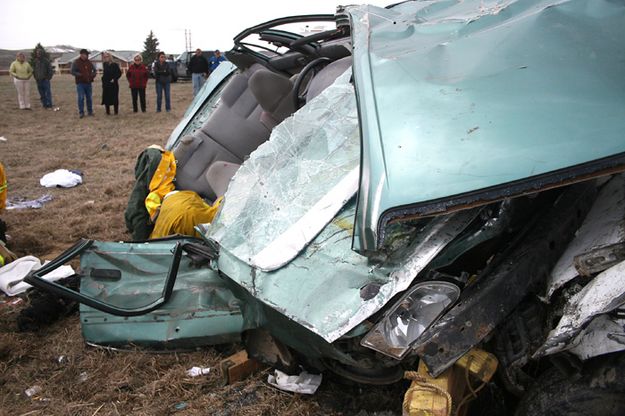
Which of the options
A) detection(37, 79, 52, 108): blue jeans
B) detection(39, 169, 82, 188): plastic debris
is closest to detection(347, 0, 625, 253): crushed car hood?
detection(39, 169, 82, 188): plastic debris

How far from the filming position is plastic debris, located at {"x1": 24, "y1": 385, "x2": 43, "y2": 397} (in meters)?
2.56

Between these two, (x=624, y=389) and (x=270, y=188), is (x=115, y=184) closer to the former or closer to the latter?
(x=270, y=188)

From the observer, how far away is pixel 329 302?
1.91 m

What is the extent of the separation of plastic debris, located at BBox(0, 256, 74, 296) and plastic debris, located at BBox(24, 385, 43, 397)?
3.08 ft

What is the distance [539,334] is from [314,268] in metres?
0.82

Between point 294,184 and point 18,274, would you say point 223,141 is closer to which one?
point 18,274

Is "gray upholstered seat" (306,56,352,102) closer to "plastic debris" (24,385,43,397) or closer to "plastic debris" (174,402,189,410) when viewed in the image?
"plastic debris" (174,402,189,410)

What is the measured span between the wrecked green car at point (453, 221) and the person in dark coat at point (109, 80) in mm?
10550

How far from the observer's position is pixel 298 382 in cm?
246

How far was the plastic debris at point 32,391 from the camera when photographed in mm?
2564

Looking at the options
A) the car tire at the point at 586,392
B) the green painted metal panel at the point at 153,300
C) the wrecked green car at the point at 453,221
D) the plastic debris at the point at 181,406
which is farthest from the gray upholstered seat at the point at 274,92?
the car tire at the point at 586,392

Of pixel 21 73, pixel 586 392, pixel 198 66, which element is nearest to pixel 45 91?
pixel 21 73

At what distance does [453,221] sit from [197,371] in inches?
58.9

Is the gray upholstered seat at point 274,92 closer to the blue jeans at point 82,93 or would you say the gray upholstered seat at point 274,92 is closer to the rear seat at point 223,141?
the rear seat at point 223,141
